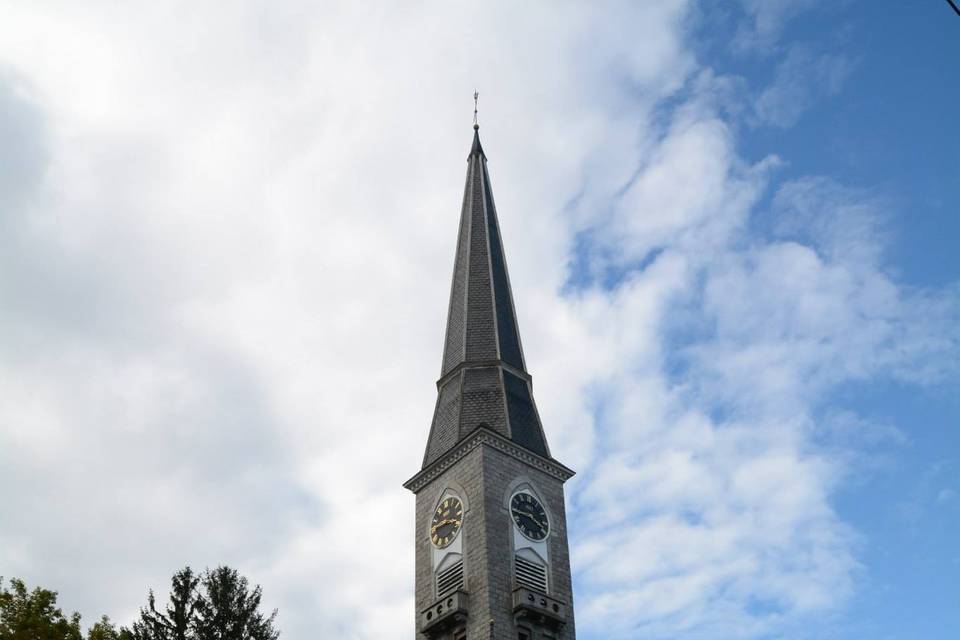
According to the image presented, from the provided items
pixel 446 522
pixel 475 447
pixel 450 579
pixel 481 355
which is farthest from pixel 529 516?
pixel 481 355

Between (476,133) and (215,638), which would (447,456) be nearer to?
(215,638)

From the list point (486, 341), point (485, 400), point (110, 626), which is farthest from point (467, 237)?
point (110, 626)

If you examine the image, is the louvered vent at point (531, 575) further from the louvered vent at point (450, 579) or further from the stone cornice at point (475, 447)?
the stone cornice at point (475, 447)

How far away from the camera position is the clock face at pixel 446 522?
51281 millimetres

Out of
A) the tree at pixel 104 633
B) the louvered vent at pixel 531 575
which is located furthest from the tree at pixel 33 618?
the louvered vent at pixel 531 575

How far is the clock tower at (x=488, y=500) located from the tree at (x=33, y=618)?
1744 centimetres

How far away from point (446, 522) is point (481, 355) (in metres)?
11.4

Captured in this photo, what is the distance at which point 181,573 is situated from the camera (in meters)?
46.6

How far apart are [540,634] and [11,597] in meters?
22.8

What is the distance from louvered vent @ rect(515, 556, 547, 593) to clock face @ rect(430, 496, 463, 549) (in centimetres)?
358

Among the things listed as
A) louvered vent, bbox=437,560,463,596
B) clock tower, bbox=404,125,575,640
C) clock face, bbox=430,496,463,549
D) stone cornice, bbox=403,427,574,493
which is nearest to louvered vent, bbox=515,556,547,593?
clock tower, bbox=404,125,575,640

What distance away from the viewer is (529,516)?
52000 mm

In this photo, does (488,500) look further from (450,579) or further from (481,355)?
(481,355)

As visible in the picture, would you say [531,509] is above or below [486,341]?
below
